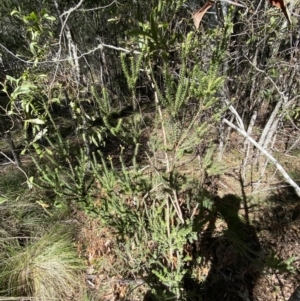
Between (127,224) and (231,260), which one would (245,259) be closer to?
(231,260)

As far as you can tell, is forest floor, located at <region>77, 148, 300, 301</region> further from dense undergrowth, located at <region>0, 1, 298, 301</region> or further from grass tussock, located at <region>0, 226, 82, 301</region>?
Answer: grass tussock, located at <region>0, 226, 82, 301</region>

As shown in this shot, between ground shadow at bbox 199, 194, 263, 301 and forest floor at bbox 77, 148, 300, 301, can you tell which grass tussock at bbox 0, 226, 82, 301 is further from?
ground shadow at bbox 199, 194, 263, 301

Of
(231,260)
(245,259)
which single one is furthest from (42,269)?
(245,259)

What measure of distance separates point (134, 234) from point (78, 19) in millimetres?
5959

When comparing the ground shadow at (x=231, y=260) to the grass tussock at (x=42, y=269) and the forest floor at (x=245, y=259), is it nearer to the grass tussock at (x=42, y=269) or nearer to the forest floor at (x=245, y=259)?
the forest floor at (x=245, y=259)

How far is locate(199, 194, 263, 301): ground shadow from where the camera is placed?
2258mm

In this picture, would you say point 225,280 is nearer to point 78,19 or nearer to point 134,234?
point 134,234

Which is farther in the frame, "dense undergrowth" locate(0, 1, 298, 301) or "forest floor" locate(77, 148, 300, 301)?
"forest floor" locate(77, 148, 300, 301)

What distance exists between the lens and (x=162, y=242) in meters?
1.82

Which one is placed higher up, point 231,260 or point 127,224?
point 127,224

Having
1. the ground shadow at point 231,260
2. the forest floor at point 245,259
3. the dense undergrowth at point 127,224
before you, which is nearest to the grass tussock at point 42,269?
the dense undergrowth at point 127,224

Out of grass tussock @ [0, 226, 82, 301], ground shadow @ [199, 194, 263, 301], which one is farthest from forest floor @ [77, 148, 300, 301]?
grass tussock @ [0, 226, 82, 301]

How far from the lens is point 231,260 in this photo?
8.01ft

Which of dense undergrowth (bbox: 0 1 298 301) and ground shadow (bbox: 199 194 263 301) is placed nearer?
dense undergrowth (bbox: 0 1 298 301)
